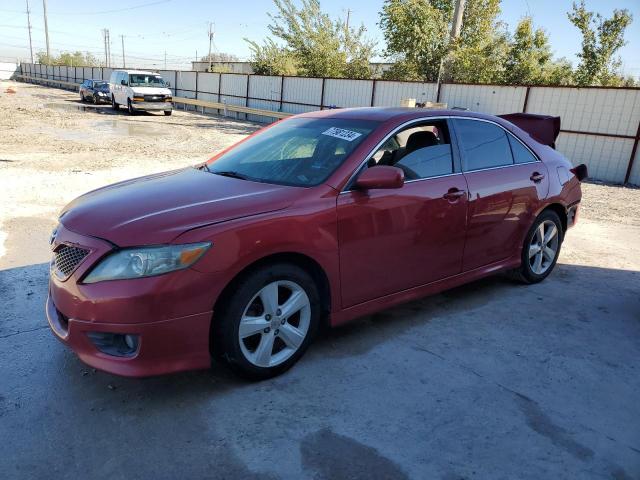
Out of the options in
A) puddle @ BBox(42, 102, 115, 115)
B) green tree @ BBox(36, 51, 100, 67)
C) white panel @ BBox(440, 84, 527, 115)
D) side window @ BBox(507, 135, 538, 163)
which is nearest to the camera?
side window @ BBox(507, 135, 538, 163)

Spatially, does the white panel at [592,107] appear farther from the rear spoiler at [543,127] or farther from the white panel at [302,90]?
the white panel at [302,90]

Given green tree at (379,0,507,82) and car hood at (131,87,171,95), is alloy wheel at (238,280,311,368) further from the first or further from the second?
car hood at (131,87,171,95)

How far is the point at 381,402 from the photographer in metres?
2.99

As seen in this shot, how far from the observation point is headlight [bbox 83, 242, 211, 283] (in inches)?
104

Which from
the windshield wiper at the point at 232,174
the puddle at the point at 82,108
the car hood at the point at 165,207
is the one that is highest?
the windshield wiper at the point at 232,174

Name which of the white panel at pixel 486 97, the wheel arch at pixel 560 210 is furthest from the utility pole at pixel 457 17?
the wheel arch at pixel 560 210

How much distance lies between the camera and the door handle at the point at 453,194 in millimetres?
3830

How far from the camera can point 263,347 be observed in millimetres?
3049

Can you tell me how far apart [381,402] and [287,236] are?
3.64 feet

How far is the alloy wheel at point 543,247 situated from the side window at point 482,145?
0.85 m

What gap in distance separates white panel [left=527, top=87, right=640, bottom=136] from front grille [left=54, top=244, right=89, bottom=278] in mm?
14053

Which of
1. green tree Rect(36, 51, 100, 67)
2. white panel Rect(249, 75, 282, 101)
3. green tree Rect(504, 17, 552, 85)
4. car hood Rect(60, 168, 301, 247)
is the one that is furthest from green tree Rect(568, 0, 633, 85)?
green tree Rect(36, 51, 100, 67)

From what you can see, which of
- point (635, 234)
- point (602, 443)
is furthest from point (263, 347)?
point (635, 234)

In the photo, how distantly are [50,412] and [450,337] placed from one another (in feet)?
8.76
